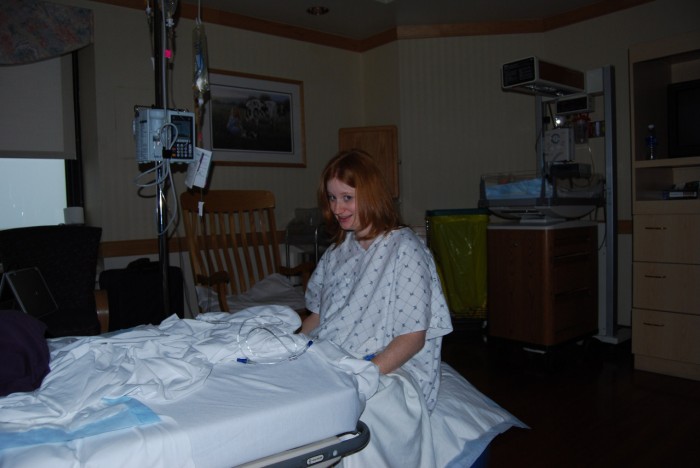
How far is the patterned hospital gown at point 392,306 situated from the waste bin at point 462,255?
89.8 inches

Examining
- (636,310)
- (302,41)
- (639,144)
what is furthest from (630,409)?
(302,41)

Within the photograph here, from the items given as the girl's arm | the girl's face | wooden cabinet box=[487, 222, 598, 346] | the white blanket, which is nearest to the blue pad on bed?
the white blanket

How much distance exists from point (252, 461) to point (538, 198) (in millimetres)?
2756

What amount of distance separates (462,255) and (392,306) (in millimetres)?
2423

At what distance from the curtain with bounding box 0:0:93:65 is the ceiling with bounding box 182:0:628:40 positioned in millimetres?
710

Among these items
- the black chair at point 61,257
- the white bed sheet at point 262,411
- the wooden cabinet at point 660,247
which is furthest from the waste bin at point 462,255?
the white bed sheet at point 262,411

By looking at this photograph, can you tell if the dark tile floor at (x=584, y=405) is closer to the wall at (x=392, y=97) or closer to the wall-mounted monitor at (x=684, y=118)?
the wall at (x=392, y=97)

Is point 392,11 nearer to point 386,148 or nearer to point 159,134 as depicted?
point 386,148

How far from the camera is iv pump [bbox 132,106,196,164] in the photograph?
207 cm

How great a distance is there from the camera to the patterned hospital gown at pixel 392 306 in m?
1.42

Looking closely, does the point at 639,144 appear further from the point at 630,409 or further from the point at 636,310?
the point at 630,409

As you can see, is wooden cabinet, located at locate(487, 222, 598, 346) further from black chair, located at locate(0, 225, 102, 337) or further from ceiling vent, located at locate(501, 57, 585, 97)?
black chair, located at locate(0, 225, 102, 337)

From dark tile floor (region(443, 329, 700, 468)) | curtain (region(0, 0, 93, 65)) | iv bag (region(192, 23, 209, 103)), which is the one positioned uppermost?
curtain (region(0, 0, 93, 65))

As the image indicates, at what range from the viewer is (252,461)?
860 mm
